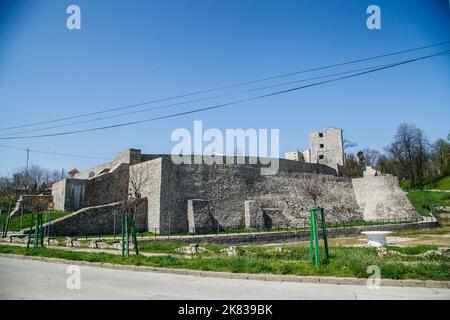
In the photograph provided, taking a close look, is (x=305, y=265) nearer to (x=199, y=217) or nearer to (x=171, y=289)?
(x=171, y=289)

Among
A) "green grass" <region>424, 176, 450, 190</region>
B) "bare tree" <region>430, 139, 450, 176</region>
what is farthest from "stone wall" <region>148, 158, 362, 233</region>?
"bare tree" <region>430, 139, 450, 176</region>

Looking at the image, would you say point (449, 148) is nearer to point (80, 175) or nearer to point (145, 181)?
point (145, 181)

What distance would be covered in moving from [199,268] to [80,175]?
35.7 m

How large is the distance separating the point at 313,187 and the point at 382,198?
27.5ft

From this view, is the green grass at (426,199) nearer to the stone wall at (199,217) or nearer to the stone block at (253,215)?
the stone block at (253,215)

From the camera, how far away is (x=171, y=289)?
776 centimetres

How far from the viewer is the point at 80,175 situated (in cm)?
4166

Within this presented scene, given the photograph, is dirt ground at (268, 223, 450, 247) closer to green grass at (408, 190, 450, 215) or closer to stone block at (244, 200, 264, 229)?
stone block at (244, 200, 264, 229)

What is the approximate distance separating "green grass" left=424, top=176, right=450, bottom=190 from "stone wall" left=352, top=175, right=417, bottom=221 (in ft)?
73.4

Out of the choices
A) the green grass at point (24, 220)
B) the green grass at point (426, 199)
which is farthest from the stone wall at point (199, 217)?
the green grass at point (426, 199)

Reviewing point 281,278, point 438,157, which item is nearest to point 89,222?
point 281,278

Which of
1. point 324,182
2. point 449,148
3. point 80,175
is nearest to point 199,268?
point 324,182

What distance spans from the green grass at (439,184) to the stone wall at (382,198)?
22365 mm

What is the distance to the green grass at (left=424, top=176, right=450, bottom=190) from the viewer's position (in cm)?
5698
